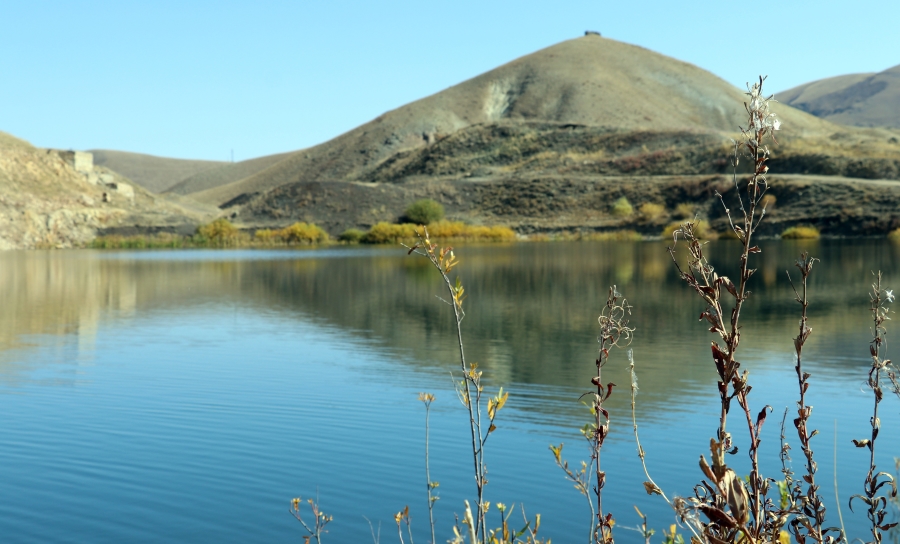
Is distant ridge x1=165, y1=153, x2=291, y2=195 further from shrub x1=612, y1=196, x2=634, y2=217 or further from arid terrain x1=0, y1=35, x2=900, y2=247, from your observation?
shrub x1=612, y1=196, x2=634, y2=217

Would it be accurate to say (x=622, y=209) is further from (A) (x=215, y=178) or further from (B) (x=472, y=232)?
(A) (x=215, y=178)

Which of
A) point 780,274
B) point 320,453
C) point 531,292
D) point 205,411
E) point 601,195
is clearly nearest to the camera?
point 320,453

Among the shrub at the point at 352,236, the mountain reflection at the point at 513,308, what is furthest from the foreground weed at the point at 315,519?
the shrub at the point at 352,236

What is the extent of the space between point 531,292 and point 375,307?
199 inches

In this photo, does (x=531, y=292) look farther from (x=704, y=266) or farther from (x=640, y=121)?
(x=640, y=121)

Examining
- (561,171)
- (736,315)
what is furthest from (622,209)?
(736,315)

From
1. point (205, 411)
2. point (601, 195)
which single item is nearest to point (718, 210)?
point (601, 195)

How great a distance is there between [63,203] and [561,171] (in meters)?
47.0

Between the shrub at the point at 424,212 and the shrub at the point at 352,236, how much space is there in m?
5.11

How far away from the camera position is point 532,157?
98.9m

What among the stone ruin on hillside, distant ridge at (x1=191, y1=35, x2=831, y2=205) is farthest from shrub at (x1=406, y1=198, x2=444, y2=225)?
distant ridge at (x1=191, y1=35, x2=831, y2=205)

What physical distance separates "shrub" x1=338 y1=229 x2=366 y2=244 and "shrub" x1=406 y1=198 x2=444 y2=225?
5110mm

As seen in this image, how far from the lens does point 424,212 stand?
74375mm

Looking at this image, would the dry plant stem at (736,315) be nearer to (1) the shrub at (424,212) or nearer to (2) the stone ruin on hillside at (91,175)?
(1) the shrub at (424,212)
